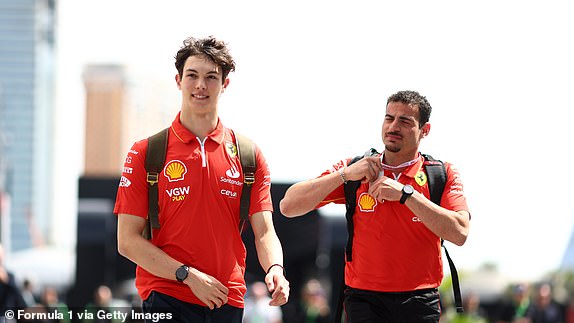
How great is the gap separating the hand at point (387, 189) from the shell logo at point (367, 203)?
272mm

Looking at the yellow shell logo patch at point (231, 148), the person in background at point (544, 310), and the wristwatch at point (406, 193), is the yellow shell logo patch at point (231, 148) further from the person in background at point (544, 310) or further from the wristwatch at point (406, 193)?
the person in background at point (544, 310)

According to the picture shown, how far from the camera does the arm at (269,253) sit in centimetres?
613

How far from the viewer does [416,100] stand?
717 cm

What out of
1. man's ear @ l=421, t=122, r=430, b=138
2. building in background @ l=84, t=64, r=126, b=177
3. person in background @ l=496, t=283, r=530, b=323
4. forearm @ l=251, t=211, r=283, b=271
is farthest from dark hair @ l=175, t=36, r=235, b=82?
building in background @ l=84, t=64, r=126, b=177

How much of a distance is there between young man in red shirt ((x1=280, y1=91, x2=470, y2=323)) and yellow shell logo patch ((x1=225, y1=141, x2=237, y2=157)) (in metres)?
0.80

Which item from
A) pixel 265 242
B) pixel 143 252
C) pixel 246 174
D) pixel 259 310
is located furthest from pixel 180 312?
pixel 259 310

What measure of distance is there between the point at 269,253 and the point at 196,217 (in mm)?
455

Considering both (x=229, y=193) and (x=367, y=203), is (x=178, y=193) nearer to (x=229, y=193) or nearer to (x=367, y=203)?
(x=229, y=193)

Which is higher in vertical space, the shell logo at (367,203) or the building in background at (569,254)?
the shell logo at (367,203)

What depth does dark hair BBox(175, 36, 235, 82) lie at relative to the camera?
6.32 meters

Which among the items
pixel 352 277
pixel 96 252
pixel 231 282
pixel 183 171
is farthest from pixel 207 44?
pixel 96 252

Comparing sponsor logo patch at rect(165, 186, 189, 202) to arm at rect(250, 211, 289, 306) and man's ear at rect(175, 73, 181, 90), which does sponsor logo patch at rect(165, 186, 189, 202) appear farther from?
man's ear at rect(175, 73, 181, 90)

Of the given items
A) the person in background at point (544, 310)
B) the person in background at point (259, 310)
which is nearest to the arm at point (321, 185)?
the person in background at point (259, 310)

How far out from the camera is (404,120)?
7.12m
